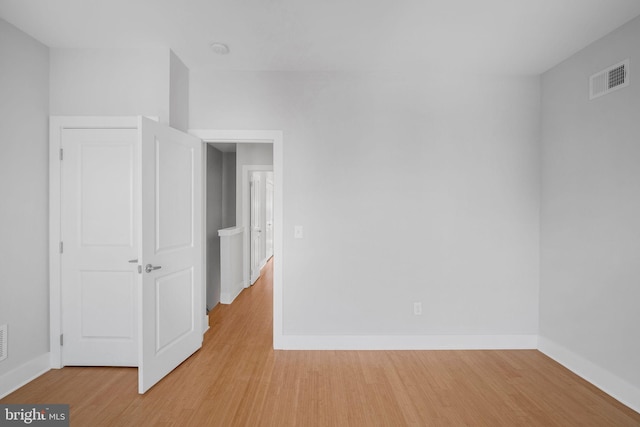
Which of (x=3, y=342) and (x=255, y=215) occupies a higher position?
(x=255, y=215)

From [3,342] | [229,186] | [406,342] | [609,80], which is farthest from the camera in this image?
[229,186]

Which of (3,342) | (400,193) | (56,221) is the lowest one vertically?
(3,342)

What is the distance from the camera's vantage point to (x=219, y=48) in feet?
8.16

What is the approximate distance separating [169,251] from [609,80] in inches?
146

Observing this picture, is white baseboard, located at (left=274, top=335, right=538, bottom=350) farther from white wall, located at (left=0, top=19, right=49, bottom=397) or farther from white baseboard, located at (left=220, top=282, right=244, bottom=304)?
white wall, located at (left=0, top=19, right=49, bottom=397)

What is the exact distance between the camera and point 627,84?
6.97 feet

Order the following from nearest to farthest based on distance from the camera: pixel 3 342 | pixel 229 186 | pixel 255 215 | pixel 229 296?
pixel 3 342 → pixel 229 296 → pixel 229 186 → pixel 255 215

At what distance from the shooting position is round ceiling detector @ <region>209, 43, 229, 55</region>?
2451mm

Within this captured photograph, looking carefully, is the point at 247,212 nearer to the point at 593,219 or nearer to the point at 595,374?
the point at 593,219

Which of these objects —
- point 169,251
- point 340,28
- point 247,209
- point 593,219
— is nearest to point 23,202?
point 169,251

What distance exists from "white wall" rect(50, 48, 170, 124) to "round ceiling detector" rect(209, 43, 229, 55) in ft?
1.35

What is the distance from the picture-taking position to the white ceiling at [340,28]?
1976 millimetres

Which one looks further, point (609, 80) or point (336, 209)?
point (336, 209)

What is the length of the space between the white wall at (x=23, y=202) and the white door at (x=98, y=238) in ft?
0.45
